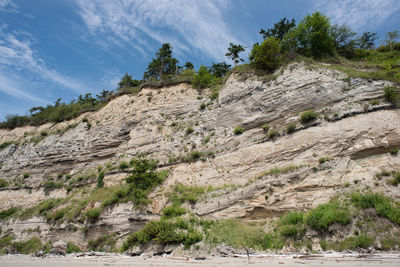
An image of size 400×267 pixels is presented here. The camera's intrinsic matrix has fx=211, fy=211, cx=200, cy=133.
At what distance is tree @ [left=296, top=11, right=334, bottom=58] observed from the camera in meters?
21.3

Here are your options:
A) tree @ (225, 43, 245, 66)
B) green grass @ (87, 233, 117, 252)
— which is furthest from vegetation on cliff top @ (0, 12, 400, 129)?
green grass @ (87, 233, 117, 252)

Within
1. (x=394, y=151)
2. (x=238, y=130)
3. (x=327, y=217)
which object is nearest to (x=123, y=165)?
(x=238, y=130)

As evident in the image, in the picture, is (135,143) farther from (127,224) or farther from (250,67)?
(250,67)

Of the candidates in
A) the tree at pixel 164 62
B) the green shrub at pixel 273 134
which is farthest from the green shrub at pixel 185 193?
the tree at pixel 164 62

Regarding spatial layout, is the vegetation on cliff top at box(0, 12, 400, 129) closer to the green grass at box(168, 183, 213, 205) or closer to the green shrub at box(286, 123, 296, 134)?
the green shrub at box(286, 123, 296, 134)

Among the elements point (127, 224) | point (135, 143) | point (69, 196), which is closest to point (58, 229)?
point (69, 196)

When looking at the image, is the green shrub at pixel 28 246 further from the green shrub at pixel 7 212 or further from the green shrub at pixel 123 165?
the green shrub at pixel 123 165

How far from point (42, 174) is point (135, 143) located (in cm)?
1310

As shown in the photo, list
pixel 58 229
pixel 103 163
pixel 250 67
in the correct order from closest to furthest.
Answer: pixel 58 229 < pixel 250 67 < pixel 103 163

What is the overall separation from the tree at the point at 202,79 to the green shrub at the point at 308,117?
13923mm

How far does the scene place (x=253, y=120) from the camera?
17234 millimetres

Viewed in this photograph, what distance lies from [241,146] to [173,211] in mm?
6836

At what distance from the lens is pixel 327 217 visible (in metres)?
9.32

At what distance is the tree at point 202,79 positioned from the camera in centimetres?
2598
